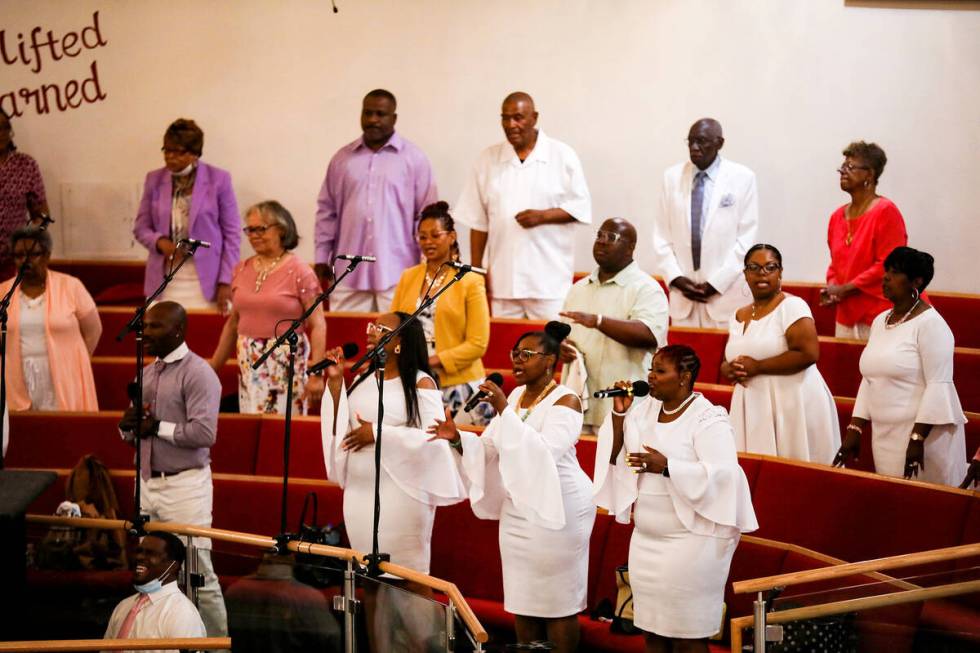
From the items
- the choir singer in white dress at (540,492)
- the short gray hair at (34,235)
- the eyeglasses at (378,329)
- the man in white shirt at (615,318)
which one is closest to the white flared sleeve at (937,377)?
the man in white shirt at (615,318)

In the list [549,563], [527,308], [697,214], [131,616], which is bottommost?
[131,616]

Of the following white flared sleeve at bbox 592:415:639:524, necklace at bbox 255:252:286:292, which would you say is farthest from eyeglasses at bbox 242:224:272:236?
white flared sleeve at bbox 592:415:639:524

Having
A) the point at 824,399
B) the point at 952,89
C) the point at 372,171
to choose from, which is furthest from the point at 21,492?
the point at 952,89

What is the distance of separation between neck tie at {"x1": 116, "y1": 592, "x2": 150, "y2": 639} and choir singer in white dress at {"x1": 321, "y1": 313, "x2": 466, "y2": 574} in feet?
2.43

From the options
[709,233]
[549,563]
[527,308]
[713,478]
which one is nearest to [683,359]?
[713,478]

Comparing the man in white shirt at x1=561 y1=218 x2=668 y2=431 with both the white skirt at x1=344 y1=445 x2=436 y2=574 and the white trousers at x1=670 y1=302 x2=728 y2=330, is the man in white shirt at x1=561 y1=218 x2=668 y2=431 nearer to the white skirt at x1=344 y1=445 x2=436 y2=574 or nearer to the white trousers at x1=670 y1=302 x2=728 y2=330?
the white skirt at x1=344 y1=445 x2=436 y2=574

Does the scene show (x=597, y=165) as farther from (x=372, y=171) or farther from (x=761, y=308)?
(x=761, y=308)

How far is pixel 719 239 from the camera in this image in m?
6.68

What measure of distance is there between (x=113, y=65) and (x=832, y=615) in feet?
22.2

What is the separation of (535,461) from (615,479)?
0.28 m

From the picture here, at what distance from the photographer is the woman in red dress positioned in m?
5.93

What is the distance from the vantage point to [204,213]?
23.2 ft

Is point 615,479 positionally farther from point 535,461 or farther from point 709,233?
point 709,233

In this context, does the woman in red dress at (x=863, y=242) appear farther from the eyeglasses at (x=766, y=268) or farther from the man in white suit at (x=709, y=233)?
the eyeglasses at (x=766, y=268)
